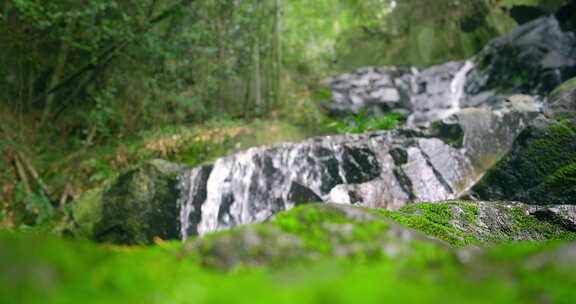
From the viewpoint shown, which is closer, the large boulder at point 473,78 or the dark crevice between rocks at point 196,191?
the dark crevice between rocks at point 196,191

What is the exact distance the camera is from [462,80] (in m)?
11.6

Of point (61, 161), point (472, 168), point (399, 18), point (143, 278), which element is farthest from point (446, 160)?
point (399, 18)

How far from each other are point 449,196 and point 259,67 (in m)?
8.80

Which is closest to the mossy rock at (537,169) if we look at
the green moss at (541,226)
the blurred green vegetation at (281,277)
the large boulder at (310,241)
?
the green moss at (541,226)

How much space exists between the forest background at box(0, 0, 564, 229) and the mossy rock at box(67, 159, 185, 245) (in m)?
1.16

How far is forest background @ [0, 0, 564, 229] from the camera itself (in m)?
6.90

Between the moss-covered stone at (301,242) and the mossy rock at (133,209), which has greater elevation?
the moss-covered stone at (301,242)

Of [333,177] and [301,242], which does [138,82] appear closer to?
[333,177]

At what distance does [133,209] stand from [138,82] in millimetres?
4774

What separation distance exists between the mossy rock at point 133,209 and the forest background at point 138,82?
1158 mm

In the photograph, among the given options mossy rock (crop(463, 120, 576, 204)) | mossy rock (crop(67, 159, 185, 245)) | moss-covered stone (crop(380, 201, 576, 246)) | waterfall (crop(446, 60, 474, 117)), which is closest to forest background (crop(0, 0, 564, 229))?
mossy rock (crop(67, 159, 185, 245))

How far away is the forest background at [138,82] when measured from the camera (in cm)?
690

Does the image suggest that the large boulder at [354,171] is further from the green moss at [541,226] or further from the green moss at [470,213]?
the green moss at [541,226]

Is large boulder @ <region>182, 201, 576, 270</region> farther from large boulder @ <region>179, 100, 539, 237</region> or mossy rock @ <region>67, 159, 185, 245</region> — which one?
mossy rock @ <region>67, 159, 185, 245</region>
